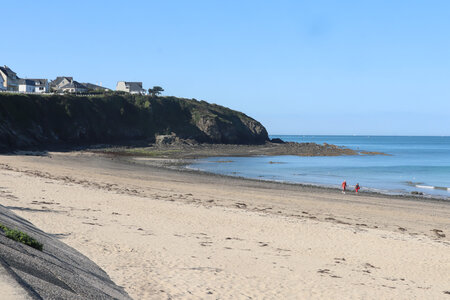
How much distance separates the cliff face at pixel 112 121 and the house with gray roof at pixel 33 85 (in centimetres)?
2673

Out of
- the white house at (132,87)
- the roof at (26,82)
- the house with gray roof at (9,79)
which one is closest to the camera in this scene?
the house with gray roof at (9,79)

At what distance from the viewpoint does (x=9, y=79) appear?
104 metres

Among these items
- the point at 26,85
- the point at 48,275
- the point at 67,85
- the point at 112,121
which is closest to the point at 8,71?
the point at 26,85

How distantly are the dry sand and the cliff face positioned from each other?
4365 centimetres

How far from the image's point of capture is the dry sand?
10.9 metres

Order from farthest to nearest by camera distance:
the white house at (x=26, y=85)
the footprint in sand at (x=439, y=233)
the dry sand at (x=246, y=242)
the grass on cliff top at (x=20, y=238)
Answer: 1. the white house at (x=26, y=85)
2. the footprint in sand at (x=439, y=233)
3. the dry sand at (x=246, y=242)
4. the grass on cliff top at (x=20, y=238)

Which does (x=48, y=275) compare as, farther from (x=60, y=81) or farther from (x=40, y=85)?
(x=60, y=81)

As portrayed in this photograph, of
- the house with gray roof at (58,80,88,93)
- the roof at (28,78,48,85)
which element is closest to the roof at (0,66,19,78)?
the roof at (28,78,48,85)

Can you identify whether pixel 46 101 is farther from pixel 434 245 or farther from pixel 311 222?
pixel 434 245

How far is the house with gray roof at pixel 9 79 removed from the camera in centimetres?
10081

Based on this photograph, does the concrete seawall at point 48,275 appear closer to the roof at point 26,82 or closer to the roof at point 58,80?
the roof at point 26,82

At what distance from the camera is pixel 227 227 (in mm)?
18125

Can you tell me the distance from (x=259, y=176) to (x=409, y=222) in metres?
24.4

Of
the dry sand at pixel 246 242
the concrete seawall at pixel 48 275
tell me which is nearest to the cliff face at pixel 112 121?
the dry sand at pixel 246 242
